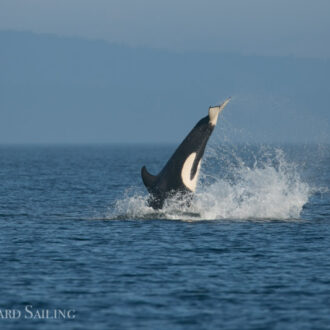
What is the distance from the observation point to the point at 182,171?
92.9 ft

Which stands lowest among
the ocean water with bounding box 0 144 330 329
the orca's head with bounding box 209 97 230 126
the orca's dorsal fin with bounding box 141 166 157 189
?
the ocean water with bounding box 0 144 330 329

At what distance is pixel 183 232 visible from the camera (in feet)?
88.0

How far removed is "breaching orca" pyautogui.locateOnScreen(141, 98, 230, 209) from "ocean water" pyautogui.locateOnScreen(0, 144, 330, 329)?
1.89ft

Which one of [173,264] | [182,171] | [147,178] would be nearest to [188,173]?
[182,171]

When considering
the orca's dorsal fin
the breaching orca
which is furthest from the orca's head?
the orca's dorsal fin

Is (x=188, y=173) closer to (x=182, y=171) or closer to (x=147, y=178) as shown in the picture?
A: (x=182, y=171)

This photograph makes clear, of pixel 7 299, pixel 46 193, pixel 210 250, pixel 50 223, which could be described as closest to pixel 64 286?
pixel 7 299

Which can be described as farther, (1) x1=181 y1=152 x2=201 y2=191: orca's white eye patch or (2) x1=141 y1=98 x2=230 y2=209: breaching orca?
(1) x1=181 y1=152 x2=201 y2=191: orca's white eye patch

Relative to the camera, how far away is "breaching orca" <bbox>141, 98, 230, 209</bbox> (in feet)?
91.9

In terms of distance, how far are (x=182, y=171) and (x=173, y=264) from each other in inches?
275

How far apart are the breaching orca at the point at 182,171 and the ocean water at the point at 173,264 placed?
1.89 ft

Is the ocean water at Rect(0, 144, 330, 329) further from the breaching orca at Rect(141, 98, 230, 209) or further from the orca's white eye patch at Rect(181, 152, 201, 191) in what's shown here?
the orca's white eye patch at Rect(181, 152, 201, 191)

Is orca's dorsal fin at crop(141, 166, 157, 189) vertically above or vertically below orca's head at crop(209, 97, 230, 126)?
below

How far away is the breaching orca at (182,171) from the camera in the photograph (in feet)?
91.9
